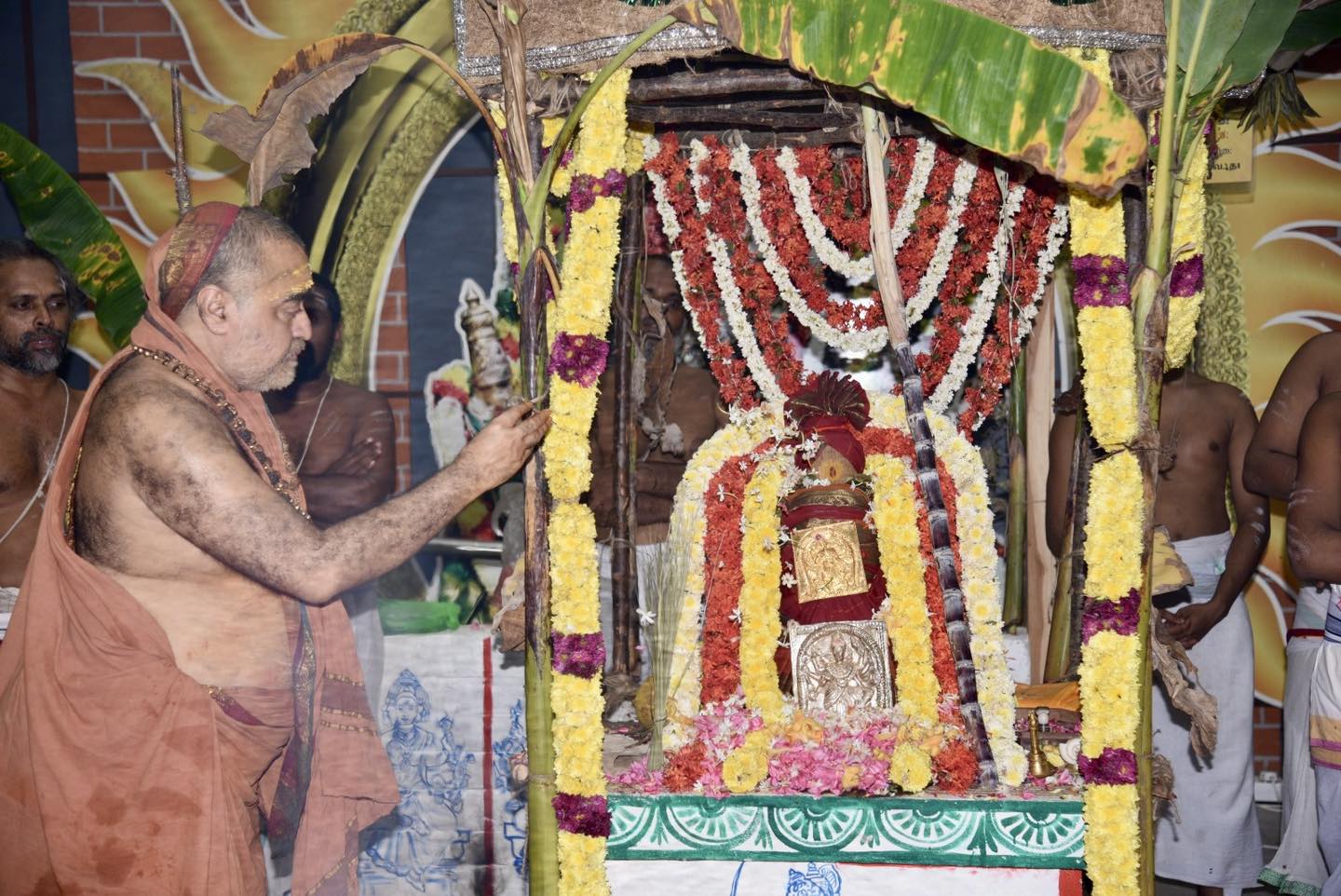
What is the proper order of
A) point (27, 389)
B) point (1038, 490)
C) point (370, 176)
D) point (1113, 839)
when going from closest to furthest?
point (1113, 839), point (27, 389), point (1038, 490), point (370, 176)

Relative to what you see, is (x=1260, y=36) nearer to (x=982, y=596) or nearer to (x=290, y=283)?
(x=982, y=596)

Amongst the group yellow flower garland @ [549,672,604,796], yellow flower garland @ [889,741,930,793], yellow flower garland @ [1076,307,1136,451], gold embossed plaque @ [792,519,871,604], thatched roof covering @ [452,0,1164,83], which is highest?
thatched roof covering @ [452,0,1164,83]

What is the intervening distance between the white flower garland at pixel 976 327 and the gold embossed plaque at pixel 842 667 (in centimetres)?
101

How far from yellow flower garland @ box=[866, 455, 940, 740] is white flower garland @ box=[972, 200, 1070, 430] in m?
0.55

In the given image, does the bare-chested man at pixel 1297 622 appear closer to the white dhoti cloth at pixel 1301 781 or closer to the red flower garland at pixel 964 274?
the white dhoti cloth at pixel 1301 781

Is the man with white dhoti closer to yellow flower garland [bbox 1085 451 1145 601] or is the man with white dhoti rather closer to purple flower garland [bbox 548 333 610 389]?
yellow flower garland [bbox 1085 451 1145 601]

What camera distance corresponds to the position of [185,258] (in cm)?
357

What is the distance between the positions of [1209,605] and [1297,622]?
403 mm

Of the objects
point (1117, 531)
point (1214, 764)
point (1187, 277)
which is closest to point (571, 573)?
point (1117, 531)

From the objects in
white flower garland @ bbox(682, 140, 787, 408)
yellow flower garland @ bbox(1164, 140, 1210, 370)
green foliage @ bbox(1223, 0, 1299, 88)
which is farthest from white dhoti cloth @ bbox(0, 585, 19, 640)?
green foliage @ bbox(1223, 0, 1299, 88)

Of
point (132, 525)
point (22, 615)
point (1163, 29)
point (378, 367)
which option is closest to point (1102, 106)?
point (1163, 29)

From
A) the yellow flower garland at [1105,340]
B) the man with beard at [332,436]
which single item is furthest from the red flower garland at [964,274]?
the man with beard at [332,436]

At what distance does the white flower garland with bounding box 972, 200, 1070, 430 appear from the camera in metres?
4.82

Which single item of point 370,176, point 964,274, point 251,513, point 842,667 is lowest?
point 842,667
